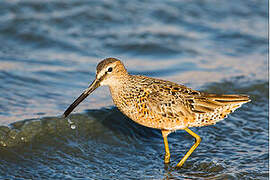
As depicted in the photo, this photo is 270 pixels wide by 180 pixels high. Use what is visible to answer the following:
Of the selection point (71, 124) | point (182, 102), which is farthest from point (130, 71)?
point (182, 102)

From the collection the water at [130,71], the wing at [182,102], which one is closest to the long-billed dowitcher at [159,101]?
the wing at [182,102]

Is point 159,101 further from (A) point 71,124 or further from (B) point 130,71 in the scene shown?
(B) point 130,71

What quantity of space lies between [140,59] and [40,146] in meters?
4.27

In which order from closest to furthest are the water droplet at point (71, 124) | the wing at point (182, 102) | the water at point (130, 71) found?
the wing at point (182, 102) → the water at point (130, 71) → the water droplet at point (71, 124)

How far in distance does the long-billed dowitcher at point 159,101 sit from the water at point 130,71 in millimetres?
769

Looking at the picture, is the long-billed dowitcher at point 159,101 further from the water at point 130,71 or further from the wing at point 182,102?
the water at point 130,71

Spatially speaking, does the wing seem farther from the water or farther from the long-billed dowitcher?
the water

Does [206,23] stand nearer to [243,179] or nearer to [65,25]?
[65,25]

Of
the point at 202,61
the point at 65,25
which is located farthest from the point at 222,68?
the point at 65,25

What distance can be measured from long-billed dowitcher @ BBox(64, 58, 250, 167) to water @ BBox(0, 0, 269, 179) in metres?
0.77

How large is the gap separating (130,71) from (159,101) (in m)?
3.88

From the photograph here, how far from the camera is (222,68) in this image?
10.2 meters

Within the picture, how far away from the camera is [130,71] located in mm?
9727

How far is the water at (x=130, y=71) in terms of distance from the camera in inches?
255
